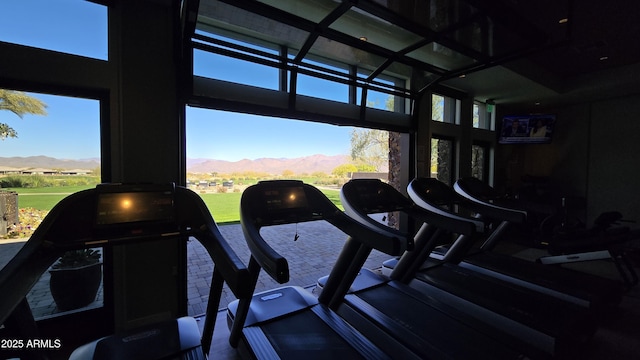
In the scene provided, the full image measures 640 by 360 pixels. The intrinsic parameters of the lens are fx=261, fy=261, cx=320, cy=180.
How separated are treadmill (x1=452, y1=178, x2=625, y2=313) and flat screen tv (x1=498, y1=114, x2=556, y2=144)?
259cm

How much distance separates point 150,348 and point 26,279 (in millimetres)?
789

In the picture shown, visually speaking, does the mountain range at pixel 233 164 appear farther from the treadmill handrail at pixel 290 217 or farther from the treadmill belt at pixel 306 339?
the treadmill belt at pixel 306 339

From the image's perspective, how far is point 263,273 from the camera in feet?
12.1

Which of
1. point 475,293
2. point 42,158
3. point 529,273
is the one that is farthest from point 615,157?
point 42,158

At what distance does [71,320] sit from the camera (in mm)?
2066

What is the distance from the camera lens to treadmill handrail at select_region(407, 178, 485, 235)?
225cm

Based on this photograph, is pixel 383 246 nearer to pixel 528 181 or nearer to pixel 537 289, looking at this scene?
pixel 537 289

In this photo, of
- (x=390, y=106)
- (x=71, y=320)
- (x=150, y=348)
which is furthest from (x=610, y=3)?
(x=71, y=320)

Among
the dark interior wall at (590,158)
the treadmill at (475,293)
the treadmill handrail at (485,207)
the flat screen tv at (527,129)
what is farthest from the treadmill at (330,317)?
the dark interior wall at (590,158)

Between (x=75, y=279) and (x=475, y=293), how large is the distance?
11.7 feet

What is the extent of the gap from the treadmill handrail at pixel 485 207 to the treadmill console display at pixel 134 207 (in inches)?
127

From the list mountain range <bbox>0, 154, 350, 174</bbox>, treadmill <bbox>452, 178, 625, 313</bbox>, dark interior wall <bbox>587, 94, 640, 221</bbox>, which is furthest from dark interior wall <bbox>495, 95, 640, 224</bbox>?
mountain range <bbox>0, 154, 350, 174</bbox>

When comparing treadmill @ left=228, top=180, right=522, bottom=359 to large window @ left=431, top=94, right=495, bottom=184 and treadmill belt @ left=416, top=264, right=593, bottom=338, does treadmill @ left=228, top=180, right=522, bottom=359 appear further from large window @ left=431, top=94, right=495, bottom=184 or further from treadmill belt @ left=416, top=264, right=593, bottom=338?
large window @ left=431, top=94, right=495, bottom=184

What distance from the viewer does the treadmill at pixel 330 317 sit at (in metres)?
1.71
